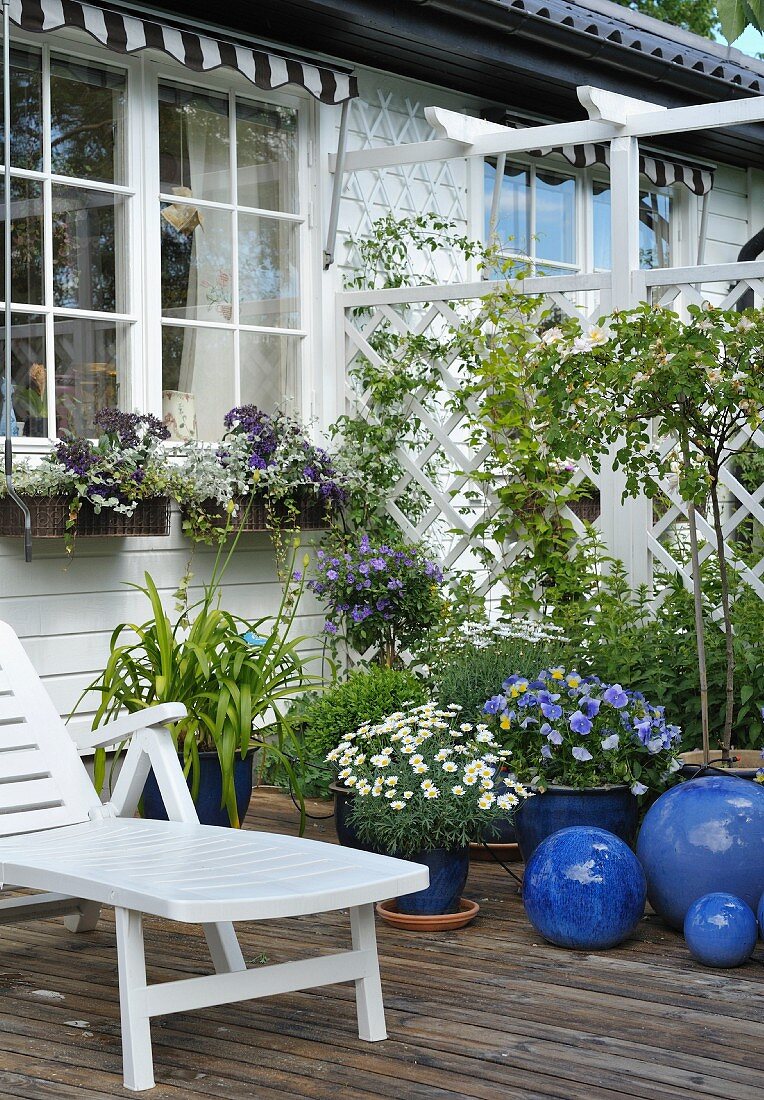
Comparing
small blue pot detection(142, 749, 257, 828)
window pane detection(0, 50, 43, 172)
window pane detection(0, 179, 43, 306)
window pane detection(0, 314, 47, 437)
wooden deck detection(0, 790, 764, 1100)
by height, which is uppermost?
window pane detection(0, 50, 43, 172)

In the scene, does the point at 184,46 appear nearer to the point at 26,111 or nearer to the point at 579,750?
the point at 26,111

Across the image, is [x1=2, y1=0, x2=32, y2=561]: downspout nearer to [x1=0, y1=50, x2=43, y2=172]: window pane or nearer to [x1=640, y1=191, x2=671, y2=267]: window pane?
[x1=0, y1=50, x2=43, y2=172]: window pane

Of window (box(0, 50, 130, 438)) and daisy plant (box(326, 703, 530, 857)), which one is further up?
window (box(0, 50, 130, 438))

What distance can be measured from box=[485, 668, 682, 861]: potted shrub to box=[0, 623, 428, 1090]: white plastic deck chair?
1007 mm

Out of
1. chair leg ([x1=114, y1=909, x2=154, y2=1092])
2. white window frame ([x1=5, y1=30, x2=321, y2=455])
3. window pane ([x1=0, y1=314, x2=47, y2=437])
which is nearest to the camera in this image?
chair leg ([x1=114, y1=909, x2=154, y2=1092])

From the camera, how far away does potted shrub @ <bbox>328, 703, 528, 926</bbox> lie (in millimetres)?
3646

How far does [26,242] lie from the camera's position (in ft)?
15.5

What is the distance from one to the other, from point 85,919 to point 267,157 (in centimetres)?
328

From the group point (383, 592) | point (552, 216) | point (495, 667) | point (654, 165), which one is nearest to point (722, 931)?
point (495, 667)

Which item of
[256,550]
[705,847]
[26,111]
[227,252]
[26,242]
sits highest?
[26,111]

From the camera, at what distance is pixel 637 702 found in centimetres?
395

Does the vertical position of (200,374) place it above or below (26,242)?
below

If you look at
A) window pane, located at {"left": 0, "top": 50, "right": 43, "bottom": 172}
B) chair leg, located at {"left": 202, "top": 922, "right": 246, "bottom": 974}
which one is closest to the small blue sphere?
chair leg, located at {"left": 202, "top": 922, "right": 246, "bottom": 974}

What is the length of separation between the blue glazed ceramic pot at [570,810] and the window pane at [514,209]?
3555mm
